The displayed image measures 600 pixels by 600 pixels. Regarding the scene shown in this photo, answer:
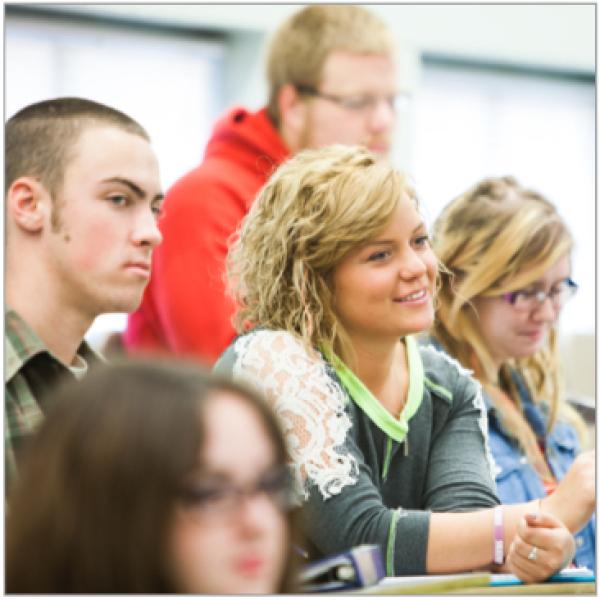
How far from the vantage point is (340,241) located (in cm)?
139

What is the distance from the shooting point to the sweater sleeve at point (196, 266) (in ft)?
6.27

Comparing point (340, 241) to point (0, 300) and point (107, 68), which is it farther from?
point (107, 68)

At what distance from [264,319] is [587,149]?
5.72 metres

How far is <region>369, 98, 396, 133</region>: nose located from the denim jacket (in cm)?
58

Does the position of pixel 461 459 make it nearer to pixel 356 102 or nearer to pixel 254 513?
pixel 254 513

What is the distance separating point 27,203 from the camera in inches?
47.3

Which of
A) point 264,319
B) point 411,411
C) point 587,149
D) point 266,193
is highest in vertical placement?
point 587,149

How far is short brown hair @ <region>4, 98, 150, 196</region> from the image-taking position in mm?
1216

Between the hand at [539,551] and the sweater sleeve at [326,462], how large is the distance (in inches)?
4.2

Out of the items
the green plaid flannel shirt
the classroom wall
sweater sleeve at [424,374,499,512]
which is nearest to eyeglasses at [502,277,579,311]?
sweater sleeve at [424,374,499,512]

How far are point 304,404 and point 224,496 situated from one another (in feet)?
1.94

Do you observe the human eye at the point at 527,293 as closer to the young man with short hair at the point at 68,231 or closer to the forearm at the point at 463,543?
the forearm at the point at 463,543

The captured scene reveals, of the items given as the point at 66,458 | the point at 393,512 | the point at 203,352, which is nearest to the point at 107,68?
the point at 203,352

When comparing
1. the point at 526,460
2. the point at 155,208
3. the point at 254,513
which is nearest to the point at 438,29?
the point at 526,460
